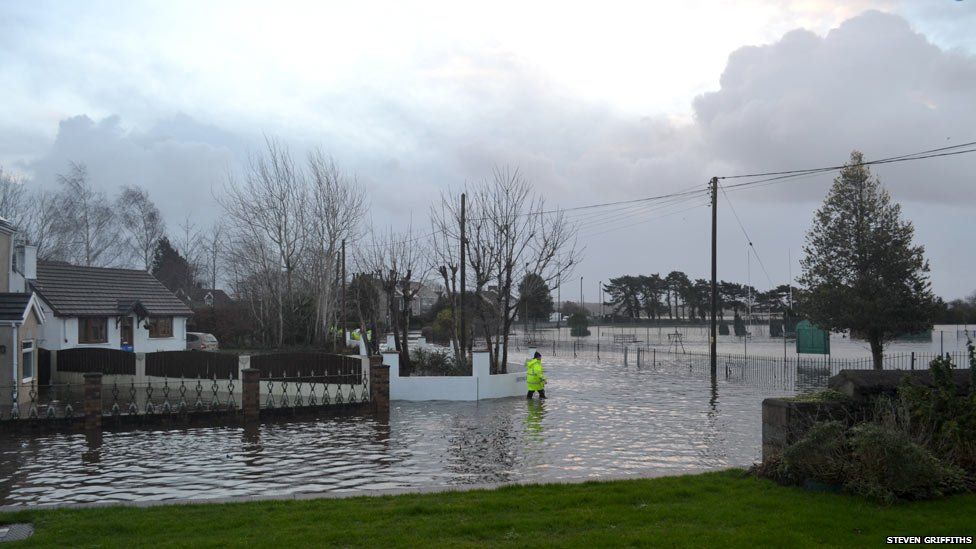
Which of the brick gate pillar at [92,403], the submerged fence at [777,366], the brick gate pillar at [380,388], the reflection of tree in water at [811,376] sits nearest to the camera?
the brick gate pillar at [92,403]

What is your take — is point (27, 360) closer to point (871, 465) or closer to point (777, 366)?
point (871, 465)

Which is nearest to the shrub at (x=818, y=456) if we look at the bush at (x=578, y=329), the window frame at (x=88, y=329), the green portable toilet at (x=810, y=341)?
the green portable toilet at (x=810, y=341)

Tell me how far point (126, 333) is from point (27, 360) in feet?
32.4

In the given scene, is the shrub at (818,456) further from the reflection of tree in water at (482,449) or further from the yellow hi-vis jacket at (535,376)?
the yellow hi-vis jacket at (535,376)

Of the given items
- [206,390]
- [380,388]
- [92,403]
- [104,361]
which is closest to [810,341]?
[380,388]

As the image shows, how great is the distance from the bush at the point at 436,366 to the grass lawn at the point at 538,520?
53.7 ft

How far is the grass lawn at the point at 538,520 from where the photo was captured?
22.6ft

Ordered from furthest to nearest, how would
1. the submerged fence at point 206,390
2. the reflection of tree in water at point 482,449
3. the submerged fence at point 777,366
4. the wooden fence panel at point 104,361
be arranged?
1. the submerged fence at point 777,366
2. the wooden fence panel at point 104,361
3. the submerged fence at point 206,390
4. the reflection of tree in water at point 482,449

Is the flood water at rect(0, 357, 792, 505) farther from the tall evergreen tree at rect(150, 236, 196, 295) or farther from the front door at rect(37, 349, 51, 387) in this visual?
the tall evergreen tree at rect(150, 236, 196, 295)

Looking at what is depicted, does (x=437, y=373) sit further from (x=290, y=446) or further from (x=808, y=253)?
(x=808, y=253)

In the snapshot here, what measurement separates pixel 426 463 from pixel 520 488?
3.74m

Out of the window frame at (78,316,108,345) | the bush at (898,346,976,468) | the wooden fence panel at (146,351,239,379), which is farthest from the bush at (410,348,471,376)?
the bush at (898,346,976,468)

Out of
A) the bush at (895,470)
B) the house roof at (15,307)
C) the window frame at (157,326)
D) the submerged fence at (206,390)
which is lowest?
the submerged fence at (206,390)

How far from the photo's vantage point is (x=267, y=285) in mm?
39000
